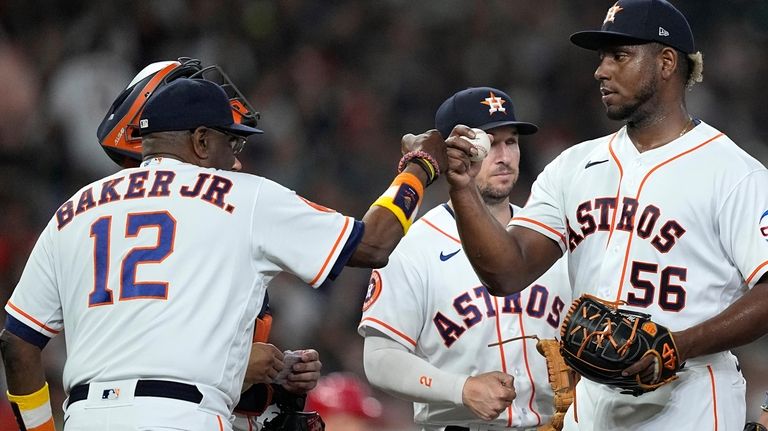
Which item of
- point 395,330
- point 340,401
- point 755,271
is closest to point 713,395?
point 755,271

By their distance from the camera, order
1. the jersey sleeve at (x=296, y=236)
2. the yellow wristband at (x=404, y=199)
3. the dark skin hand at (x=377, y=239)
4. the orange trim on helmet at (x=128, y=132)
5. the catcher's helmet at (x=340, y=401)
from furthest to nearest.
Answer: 1. the catcher's helmet at (x=340, y=401)
2. the orange trim on helmet at (x=128, y=132)
3. the yellow wristband at (x=404, y=199)
4. the dark skin hand at (x=377, y=239)
5. the jersey sleeve at (x=296, y=236)

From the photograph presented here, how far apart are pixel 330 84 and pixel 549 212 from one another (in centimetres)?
534

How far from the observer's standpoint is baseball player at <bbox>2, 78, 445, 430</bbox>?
3.45 m

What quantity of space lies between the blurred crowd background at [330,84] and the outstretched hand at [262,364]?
2.85 metres

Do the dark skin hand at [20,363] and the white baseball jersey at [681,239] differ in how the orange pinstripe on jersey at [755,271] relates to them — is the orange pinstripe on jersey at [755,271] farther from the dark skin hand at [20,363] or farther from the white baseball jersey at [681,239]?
the dark skin hand at [20,363]

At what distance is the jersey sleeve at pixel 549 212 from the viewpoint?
13.5 feet

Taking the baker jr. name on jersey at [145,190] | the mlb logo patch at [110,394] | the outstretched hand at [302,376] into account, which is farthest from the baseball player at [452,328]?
the mlb logo patch at [110,394]

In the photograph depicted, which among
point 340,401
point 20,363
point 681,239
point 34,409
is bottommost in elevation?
point 340,401

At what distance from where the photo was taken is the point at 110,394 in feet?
11.3

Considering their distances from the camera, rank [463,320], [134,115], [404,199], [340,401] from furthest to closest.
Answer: [340,401] < [463,320] < [134,115] < [404,199]

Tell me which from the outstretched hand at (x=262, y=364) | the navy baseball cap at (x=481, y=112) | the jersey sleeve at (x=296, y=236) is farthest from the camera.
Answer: the navy baseball cap at (x=481, y=112)

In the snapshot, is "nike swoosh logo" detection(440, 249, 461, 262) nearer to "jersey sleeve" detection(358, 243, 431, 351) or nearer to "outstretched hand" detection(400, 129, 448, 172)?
"jersey sleeve" detection(358, 243, 431, 351)

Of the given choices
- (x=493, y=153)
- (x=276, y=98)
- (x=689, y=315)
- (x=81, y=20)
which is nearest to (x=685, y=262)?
(x=689, y=315)

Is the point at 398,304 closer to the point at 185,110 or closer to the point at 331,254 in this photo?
the point at 331,254
